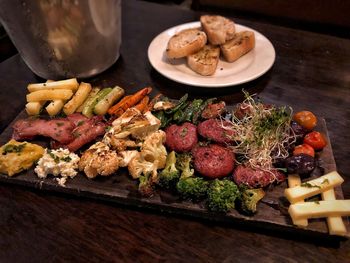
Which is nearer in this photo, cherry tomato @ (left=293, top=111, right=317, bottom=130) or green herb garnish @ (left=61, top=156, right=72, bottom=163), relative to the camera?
green herb garnish @ (left=61, top=156, right=72, bottom=163)

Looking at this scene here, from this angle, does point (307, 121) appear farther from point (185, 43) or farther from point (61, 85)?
point (61, 85)

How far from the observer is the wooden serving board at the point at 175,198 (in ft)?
5.74

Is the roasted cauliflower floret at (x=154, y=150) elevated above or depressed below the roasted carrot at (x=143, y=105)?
above

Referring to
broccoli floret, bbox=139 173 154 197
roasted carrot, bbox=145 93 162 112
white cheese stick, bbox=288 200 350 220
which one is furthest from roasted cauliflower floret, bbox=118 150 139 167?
white cheese stick, bbox=288 200 350 220

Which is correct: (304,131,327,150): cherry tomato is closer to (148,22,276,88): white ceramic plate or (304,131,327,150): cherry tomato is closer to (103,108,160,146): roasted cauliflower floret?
(148,22,276,88): white ceramic plate

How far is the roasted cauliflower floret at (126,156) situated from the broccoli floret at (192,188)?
1.15 feet

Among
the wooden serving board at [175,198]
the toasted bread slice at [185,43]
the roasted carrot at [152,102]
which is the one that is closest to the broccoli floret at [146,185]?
the wooden serving board at [175,198]

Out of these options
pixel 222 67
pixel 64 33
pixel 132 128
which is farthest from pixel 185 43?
pixel 132 128

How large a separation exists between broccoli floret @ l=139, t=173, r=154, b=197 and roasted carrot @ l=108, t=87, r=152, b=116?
70 cm

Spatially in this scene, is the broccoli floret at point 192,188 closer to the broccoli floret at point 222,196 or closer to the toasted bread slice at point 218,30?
the broccoli floret at point 222,196

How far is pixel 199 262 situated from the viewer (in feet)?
5.56

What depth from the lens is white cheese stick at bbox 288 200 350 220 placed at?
5.53ft

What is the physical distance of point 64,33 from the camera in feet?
7.89

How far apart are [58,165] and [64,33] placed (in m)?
0.99
